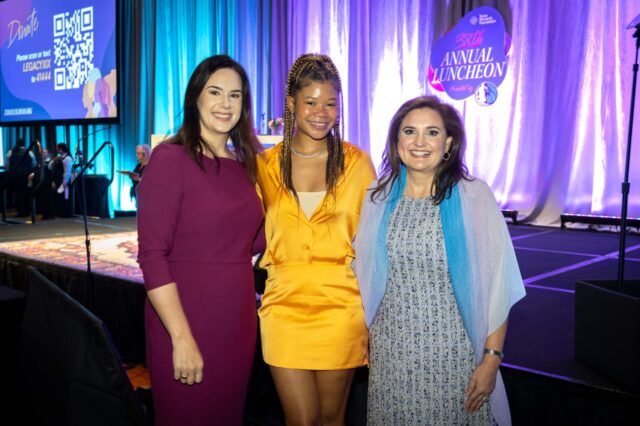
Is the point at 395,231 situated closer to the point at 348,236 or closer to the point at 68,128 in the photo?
the point at 348,236

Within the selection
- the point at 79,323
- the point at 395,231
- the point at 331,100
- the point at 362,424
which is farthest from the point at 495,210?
the point at 362,424

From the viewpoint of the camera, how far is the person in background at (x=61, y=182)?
10430mm

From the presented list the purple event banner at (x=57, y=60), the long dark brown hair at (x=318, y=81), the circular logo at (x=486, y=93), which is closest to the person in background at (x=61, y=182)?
the purple event banner at (x=57, y=60)

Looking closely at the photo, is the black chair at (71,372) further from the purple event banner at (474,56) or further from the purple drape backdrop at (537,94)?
the purple event banner at (474,56)

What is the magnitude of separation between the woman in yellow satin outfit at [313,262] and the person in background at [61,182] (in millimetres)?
9361

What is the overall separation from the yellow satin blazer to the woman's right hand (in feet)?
1.12

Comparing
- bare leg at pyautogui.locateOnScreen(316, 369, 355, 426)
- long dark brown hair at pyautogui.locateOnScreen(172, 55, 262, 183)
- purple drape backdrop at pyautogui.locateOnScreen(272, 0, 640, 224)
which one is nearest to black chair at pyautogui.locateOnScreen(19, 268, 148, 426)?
long dark brown hair at pyautogui.locateOnScreen(172, 55, 262, 183)

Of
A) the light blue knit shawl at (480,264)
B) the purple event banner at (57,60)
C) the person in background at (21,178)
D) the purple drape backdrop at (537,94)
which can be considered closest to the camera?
the light blue knit shawl at (480,264)

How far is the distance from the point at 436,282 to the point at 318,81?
0.77 metres

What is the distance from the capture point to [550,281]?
439 centimetres

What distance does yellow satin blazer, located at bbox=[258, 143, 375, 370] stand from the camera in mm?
1923

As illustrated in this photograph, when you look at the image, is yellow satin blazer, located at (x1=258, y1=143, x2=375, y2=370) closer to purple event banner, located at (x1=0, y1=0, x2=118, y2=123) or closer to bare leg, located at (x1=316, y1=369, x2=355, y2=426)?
bare leg, located at (x1=316, y1=369, x2=355, y2=426)

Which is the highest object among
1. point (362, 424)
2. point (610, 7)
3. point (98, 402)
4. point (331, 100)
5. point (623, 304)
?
point (610, 7)

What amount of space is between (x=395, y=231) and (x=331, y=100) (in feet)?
1.70
